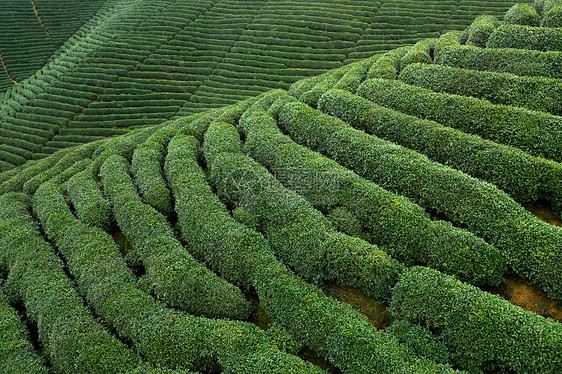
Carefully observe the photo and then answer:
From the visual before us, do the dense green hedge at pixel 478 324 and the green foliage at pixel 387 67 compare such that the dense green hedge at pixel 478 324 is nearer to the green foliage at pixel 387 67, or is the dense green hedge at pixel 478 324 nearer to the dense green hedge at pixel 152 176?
the dense green hedge at pixel 152 176

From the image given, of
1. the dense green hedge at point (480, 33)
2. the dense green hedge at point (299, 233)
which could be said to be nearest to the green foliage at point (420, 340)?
the dense green hedge at point (299, 233)

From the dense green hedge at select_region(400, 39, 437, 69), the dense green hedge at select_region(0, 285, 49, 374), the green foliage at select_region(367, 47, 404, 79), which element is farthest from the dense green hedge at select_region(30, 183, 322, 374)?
the dense green hedge at select_region(400, 39, 437, 69)

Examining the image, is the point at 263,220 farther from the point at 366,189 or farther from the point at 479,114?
the point at 479,114

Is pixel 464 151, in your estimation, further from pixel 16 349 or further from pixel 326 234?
pixel 16 349

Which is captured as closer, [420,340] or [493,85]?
[420,340]

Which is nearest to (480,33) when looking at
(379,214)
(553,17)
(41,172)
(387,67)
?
(553,17)

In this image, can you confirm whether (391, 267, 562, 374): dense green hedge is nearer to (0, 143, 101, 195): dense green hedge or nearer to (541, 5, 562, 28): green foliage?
(541, 5, 562, 28): green foliage
